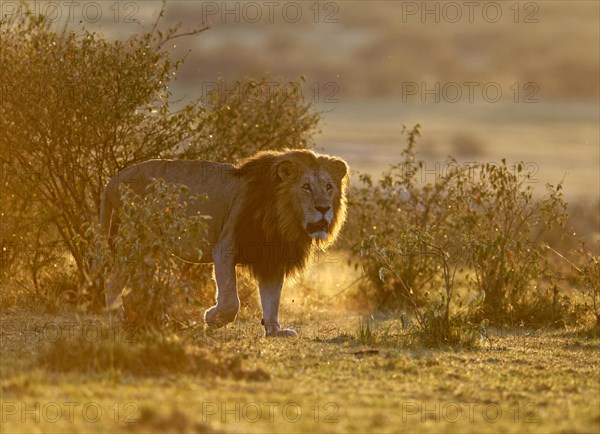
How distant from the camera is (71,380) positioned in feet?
23.1

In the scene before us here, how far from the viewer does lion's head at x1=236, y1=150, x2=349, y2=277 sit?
10711 millimetres

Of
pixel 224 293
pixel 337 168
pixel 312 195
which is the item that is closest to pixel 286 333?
pixel 224 293

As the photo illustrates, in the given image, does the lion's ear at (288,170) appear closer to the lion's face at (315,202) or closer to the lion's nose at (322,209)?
the lion's face at (315,202)

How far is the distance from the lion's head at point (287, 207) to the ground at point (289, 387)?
1.11 m

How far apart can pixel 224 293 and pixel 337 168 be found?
1690 millimetres

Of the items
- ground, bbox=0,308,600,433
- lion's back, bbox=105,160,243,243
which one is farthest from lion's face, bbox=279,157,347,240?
ground, bbox=0,308,600,433

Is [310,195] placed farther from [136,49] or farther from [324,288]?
[324,288]

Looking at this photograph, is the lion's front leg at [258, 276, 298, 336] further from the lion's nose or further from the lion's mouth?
the lion's nose

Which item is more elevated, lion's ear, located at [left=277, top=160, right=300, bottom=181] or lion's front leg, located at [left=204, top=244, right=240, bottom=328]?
lion's ear, located at [left=277, top=160, right=300, bottom=181]

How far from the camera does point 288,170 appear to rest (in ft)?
35.3

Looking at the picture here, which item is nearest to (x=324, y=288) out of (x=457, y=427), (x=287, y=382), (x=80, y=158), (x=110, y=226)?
(x=80, y=158)

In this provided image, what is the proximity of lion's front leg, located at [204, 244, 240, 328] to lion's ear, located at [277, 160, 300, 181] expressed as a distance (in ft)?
2.95

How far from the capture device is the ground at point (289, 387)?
601 cm

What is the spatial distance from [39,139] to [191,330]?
4664 mm
